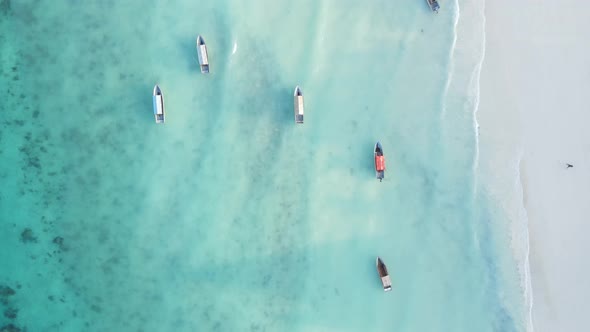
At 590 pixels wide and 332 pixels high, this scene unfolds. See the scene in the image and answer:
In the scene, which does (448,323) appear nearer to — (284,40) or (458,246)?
(458,246)

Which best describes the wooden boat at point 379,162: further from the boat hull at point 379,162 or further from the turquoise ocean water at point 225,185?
the turquoise ocean water at point 225,185

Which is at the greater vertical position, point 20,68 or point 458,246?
point 20,68

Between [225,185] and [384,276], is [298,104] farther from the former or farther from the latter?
[384,276]

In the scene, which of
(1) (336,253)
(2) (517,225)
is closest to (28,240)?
(1) (336,253)

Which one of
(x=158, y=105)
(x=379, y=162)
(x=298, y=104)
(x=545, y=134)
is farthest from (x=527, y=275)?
(x=158, y=105)

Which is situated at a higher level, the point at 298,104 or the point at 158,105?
the point at 158,105

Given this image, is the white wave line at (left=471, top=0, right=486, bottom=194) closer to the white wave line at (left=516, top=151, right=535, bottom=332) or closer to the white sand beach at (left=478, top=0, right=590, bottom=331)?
the white sand beach at (left=478, top=0, right=590, bottom=331)
